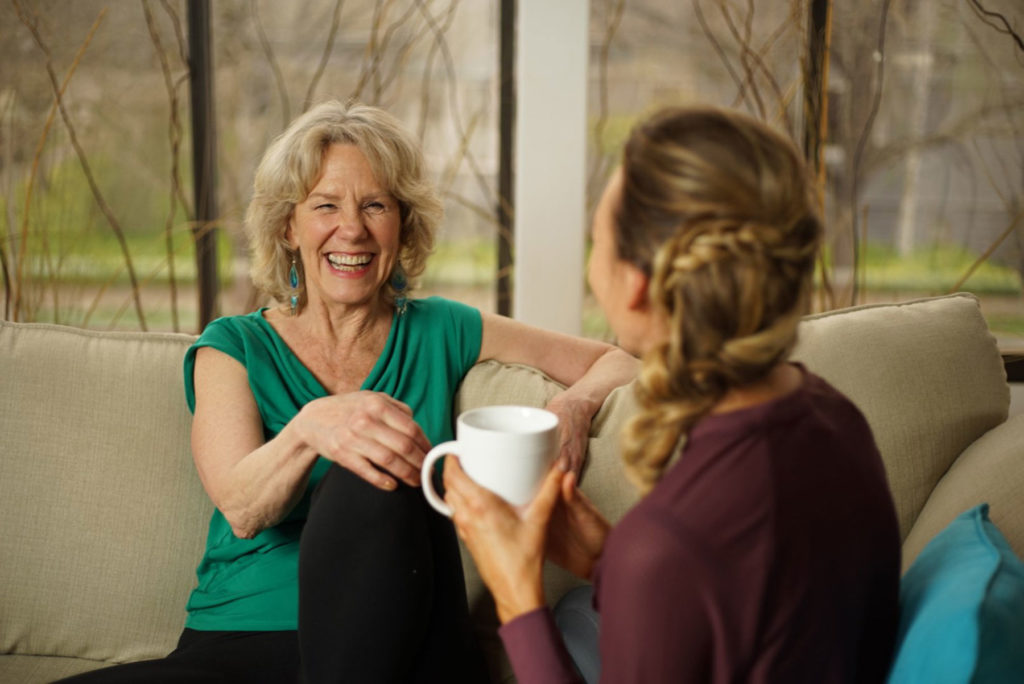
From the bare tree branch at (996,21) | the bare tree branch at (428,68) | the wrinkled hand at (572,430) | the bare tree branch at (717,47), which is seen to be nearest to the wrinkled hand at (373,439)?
the wrinkled hand at (572,430)

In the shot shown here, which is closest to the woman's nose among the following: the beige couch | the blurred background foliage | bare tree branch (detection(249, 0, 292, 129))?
the beige couch

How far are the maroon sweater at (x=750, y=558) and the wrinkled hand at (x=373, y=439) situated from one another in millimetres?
415

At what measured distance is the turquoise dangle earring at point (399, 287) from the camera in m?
1.71

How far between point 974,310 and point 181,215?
236cm

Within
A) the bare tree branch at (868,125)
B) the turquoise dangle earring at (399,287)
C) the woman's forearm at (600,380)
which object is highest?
the bare tree branch at (868,125)

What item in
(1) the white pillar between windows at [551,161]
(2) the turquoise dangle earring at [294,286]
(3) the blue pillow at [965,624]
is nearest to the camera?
(3) the blue pillow at [965,624]

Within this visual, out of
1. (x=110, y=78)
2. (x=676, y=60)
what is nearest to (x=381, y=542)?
(x=676, y=60)

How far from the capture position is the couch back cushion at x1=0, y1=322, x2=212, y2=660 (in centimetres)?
157

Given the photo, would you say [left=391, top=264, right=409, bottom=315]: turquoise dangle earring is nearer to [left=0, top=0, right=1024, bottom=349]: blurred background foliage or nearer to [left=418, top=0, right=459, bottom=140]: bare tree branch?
[left=0, top=0, right=1024, bottom=349]: blurred background foliage

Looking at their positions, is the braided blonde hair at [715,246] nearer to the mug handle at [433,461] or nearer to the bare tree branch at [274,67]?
the mug handle at [433,461]

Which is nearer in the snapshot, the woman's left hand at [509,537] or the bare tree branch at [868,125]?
the woman's left hand at [509,537]

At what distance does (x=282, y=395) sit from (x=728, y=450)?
978 mm

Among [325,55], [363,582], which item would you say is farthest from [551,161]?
[363,582]

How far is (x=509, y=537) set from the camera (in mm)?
889
